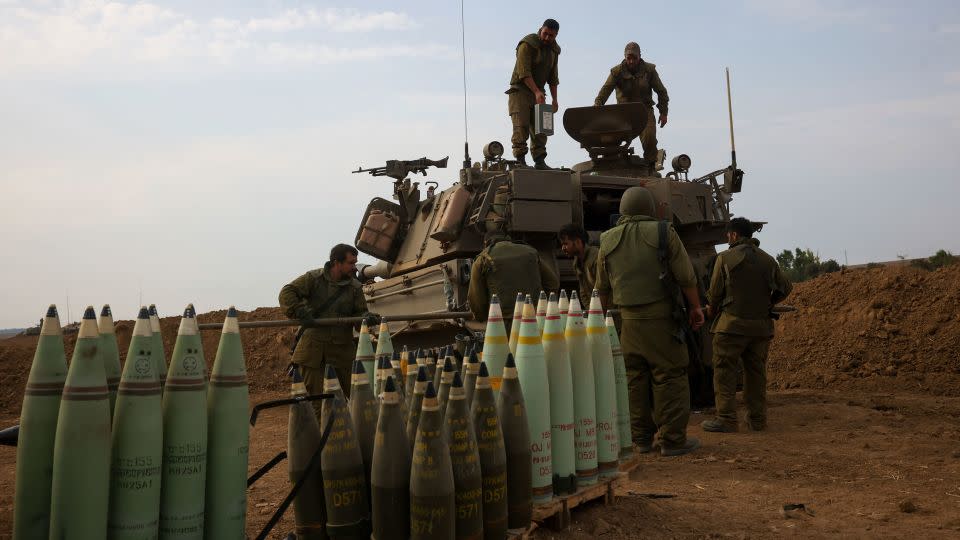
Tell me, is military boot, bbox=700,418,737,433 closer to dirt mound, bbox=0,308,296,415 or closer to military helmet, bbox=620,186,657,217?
military helmet, bbox=620,186,657,217

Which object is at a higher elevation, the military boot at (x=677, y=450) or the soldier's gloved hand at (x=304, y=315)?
the soldier's gloved hand at (x=304, y=315)

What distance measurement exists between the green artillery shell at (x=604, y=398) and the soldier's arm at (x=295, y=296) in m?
3.58

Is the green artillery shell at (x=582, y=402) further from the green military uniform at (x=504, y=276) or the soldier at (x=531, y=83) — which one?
the soldier at (x=531, y=83)

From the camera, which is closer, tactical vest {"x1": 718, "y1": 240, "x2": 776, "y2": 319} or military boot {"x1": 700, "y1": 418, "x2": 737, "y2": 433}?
tactical vest {"x1": 718, "y1": 240, "x2": 776, "y2": 319}

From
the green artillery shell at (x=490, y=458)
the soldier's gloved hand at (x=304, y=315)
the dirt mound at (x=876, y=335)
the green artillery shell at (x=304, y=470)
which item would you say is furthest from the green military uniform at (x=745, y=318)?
the green artillery shell at (x=304, y=470)

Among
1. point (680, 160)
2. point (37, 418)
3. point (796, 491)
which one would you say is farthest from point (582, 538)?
point (680, 160)

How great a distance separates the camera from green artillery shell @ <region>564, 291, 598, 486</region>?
142 inches

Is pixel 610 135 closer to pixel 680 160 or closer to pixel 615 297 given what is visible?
pixel 680 160

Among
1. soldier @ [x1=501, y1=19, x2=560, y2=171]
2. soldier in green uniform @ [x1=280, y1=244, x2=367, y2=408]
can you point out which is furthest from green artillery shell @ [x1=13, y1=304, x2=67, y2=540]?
soldier @ [x1=501, y1=19, x2=560, y2=171]

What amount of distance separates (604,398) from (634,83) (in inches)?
305

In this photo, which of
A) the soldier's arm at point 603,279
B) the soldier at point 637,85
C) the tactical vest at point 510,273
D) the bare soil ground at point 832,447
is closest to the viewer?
the bare soil ground at point 832,447

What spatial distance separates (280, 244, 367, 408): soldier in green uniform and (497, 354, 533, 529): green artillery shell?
3.98 metres

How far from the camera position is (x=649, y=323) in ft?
18.5

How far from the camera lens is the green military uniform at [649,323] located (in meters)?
5.60
